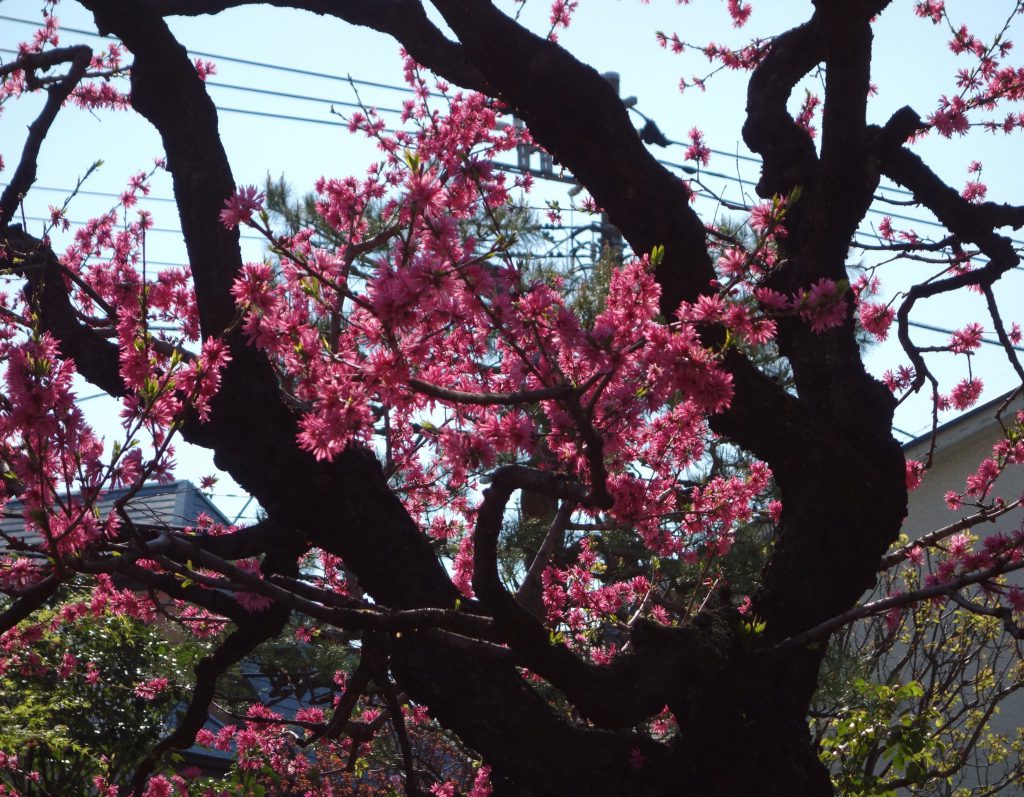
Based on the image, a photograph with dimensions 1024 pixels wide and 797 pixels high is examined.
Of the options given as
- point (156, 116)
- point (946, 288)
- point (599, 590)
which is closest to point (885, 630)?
point (599, 590)

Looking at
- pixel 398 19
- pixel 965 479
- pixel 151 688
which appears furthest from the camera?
pixel 965 479

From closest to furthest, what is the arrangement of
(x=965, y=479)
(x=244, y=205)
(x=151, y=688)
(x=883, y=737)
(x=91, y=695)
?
(x=244, y=205) → (x=883, y=737) → (x=151, y=688) → (x=91, y=695) → (x=965, y=479)

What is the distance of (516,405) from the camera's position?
8.68 ft

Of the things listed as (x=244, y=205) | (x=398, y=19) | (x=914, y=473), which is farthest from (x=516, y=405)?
(x=914, y=473)

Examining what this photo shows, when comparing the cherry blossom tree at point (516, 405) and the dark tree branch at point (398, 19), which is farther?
the dark tree branch at point (398, 19)

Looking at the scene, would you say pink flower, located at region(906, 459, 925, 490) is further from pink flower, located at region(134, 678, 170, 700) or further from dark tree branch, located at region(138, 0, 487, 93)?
pink flower, located at region(134, 678, 170, 700)

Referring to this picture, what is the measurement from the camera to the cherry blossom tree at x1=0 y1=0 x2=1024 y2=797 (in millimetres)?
2471

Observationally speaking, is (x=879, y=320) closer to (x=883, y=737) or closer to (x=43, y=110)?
(x=883, y=737)

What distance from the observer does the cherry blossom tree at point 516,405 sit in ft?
8.11

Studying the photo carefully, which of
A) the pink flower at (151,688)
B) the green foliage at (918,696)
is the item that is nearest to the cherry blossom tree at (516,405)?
the green foliage at (918,696)

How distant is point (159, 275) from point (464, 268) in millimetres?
3284

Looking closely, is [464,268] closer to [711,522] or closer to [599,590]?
[711,522]

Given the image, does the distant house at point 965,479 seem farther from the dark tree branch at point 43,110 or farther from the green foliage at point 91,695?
the dark tree branch at point 43,110

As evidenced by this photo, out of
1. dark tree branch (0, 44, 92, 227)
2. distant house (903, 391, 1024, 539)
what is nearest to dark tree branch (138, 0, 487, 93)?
dark tree branch (0, 44, 92, 227)
